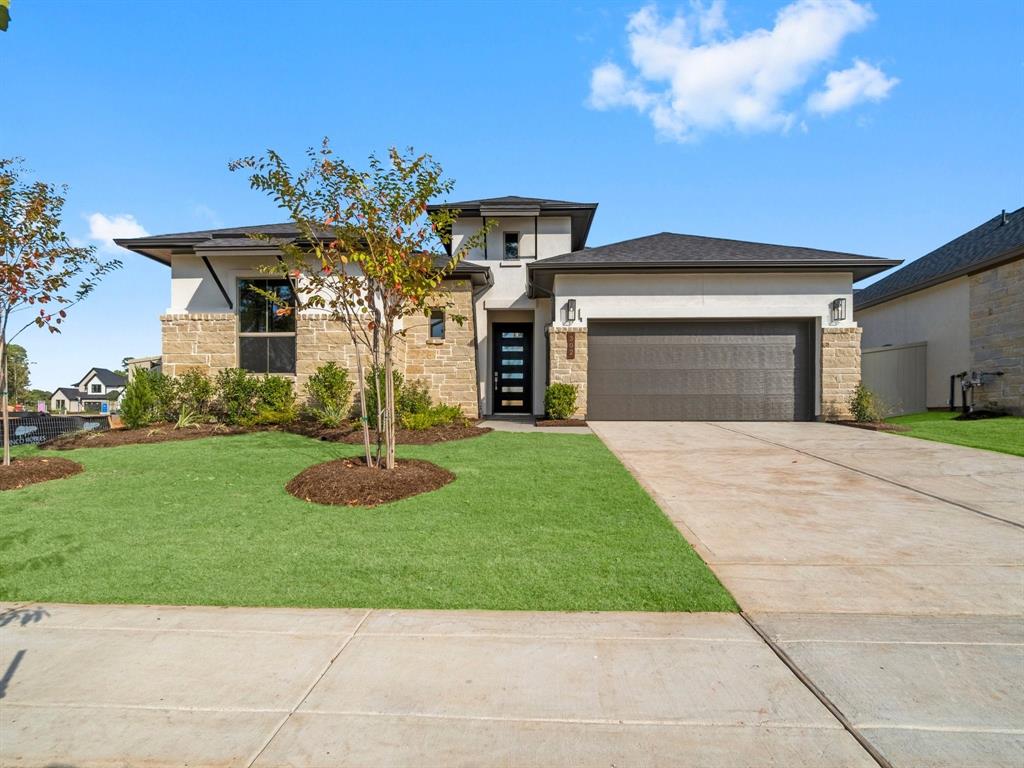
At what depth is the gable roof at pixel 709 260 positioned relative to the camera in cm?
1295

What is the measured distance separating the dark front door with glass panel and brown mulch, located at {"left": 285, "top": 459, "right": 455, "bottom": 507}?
9.76m

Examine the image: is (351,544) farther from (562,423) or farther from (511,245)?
(511,245)

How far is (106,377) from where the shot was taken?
55.2 metres

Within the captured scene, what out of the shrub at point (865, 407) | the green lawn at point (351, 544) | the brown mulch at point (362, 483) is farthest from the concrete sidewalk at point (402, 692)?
the shrub at point (865, 407)

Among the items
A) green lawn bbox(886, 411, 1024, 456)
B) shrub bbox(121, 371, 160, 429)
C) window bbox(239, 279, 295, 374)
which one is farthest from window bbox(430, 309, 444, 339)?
green lawn bbox(886, 411, 1024, 456)

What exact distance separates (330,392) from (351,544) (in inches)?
300

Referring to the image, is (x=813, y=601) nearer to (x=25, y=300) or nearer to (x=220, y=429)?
(x=25, y=300)

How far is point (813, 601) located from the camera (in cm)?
335

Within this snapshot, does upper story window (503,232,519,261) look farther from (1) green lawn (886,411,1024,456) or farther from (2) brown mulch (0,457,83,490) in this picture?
(2) brown mulch (0,457,83,490)

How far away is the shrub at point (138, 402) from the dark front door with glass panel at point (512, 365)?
8.89m

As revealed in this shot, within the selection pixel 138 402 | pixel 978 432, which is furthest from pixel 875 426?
pixel 138 402

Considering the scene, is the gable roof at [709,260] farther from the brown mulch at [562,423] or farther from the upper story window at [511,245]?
the brown mulch at [562,423]

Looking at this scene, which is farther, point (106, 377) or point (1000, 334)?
point (106, 377)

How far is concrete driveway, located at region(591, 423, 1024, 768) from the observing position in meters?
2.26
